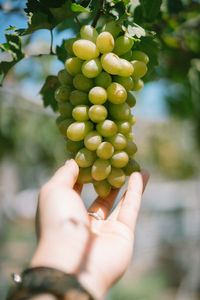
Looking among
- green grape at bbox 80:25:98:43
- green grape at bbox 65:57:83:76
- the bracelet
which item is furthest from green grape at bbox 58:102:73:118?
the bracelet

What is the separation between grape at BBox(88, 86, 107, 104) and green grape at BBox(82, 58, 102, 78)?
42 millimetres

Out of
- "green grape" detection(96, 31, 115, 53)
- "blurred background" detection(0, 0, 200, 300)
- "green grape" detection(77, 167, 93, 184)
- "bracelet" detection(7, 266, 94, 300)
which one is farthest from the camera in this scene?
"blurred background" detection(0, 0, 200, 300)

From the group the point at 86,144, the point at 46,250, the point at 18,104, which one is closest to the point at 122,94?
the point at 86,144

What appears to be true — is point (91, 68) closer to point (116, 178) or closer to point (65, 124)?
point (65, 124)

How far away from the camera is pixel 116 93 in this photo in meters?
0.88

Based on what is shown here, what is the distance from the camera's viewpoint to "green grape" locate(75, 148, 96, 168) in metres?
0.92

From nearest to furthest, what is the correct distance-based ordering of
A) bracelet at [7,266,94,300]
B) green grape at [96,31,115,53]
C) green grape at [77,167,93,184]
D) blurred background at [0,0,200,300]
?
bracelet at [7,266,94,300], green grape at [96,31,115,53], green grape at [77,167,93,184], blurred background at [0,0,200,300]

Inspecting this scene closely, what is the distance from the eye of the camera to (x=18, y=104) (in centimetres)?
422

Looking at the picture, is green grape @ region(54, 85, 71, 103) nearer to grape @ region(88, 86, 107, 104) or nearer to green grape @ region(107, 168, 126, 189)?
grape @ region(88, 86, 107, 104)

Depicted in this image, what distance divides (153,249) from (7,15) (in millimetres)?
5842

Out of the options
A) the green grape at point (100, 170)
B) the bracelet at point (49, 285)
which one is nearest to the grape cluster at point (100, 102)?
the green grape at point (100, 170)

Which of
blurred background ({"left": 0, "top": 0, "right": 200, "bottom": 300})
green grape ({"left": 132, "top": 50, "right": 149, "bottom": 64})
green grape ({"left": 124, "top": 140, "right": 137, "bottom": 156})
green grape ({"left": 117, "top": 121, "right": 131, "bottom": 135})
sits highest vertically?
green grape ({"left": 132, "top": 50, "right": 149, "bottom": 64})

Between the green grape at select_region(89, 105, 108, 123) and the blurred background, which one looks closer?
the green grape at select_region(89, 105, 108, 123)

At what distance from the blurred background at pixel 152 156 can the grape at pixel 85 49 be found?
209mm
